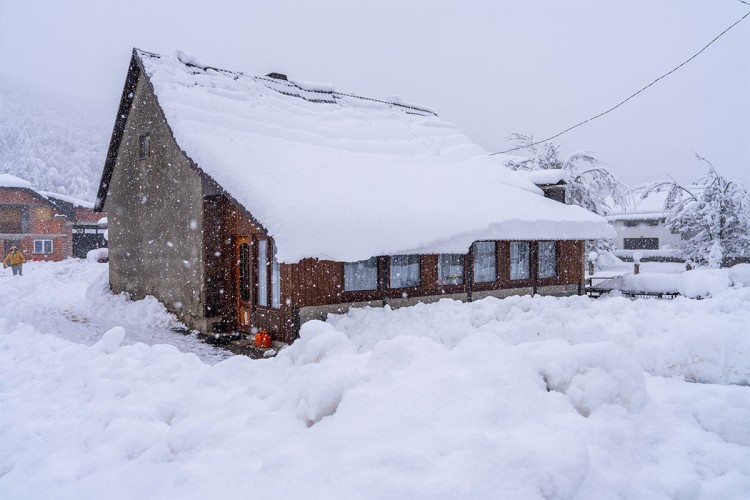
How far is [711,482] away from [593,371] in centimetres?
108

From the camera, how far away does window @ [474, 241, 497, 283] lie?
14352 millimetres

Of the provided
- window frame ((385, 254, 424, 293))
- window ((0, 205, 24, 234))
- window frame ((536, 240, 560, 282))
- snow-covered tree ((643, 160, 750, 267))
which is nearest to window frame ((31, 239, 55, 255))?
window ((0, 205, 24, 234))

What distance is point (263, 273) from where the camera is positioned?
11.4 metres

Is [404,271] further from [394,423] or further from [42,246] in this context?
[42,246]

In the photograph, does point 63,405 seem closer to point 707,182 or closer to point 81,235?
point 707,182

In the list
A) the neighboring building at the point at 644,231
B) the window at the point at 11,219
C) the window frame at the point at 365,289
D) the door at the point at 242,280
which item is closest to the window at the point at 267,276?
the door at the point at 242,280

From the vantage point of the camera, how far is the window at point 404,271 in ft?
40.4

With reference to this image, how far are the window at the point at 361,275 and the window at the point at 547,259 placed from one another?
707 centimetres

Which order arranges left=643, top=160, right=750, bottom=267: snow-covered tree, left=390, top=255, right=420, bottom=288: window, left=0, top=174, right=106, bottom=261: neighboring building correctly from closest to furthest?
left=390, top=255, right=420, bottom=288: window < left=643, top=160, right=750, bottom=267: snow-covered tree < left=0, top=174, right=106, bottom=261: neighboring building

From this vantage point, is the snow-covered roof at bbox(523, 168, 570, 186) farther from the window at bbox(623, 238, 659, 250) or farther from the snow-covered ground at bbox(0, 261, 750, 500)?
the window at bbox(623, 238, 659, 250)

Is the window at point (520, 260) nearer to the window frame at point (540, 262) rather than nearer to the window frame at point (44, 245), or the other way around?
the window frame at point (540, 262)

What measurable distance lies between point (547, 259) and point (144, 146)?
43.3ft

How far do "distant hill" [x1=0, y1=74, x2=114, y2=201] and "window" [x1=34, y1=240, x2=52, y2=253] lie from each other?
1407 inches

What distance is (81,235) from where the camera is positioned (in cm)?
4062
